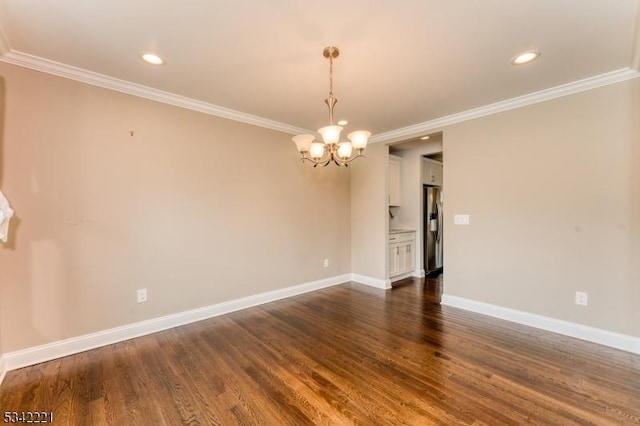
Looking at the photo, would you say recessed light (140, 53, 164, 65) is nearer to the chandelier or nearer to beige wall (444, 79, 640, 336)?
the chandelier

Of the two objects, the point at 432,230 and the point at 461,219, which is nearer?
the point at 461,219

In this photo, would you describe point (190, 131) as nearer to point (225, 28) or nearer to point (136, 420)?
point (225, 28)

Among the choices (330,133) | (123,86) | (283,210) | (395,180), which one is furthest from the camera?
(395,180)

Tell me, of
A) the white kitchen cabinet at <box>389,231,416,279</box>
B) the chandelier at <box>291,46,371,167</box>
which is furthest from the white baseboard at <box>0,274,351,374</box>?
the chandelier at <box>291,46,371,167</box>

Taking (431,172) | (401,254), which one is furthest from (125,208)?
(431,172)

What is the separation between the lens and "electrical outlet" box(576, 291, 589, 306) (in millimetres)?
2850

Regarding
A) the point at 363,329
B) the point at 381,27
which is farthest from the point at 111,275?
the point at 381,27

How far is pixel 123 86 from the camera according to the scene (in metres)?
2.82

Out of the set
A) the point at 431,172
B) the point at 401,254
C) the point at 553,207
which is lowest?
the point at 401,254

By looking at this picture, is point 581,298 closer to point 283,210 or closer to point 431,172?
point 431,172

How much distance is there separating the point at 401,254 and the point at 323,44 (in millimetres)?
3992

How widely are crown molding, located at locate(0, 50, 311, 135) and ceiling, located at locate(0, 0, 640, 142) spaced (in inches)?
0.6

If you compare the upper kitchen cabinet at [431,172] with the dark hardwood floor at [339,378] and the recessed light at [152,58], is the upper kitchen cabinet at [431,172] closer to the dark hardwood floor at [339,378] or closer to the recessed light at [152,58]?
the dark hardwood floor at [339,378]

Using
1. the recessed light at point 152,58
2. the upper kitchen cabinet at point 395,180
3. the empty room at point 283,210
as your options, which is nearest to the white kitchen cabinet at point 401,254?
the upper kitchen cabinet at point 395,180
